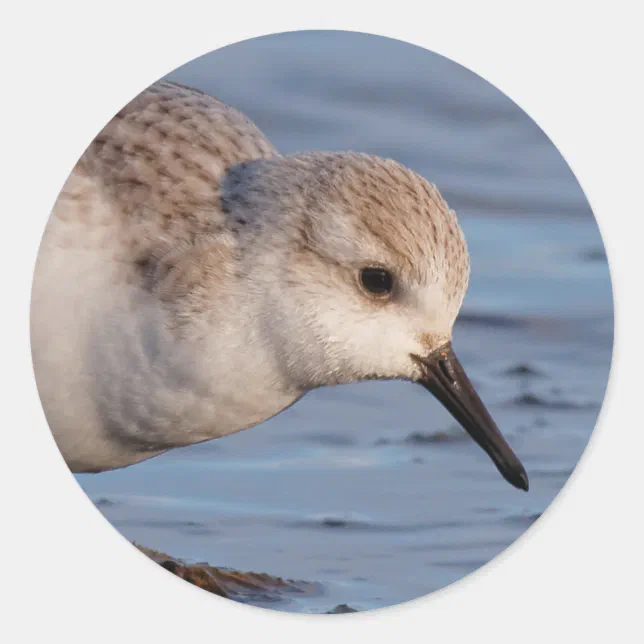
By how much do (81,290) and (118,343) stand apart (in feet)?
0.39

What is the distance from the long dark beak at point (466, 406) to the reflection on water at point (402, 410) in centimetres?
5

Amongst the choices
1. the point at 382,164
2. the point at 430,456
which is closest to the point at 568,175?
the point at 382,164

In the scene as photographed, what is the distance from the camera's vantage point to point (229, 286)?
2.78 meters

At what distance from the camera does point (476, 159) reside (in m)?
3.05

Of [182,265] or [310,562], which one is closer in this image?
[182,265]

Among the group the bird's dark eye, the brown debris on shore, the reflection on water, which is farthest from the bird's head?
the brown debris on shore

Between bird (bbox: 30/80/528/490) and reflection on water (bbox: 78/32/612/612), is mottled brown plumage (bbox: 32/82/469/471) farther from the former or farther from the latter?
reflection on water (bbox: 78/32/612/612)

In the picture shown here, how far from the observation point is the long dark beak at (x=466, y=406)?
2842mm

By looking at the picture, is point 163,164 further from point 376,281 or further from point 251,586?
point 251,586

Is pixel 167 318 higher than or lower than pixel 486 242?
lower

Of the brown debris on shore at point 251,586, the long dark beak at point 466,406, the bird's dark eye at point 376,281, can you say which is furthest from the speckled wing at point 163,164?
the brown debris on shore at point 251,586

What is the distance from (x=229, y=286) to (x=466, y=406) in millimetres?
510

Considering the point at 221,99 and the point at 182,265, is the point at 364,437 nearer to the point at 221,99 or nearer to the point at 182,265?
the point at 182,265

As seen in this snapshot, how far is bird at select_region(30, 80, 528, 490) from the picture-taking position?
9.02 ft
